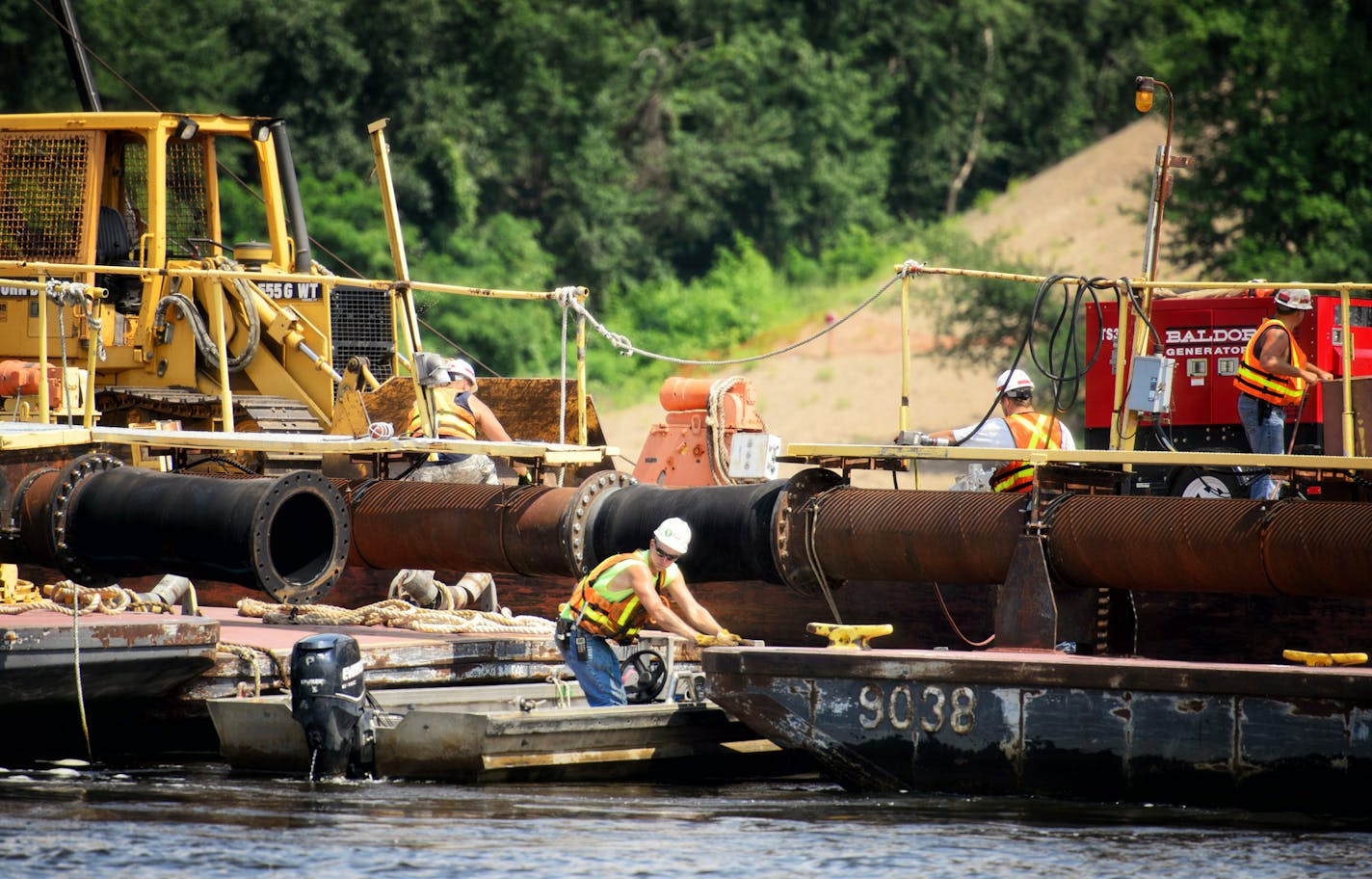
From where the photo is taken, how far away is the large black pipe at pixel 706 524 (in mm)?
12281

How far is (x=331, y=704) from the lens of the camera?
10883mm

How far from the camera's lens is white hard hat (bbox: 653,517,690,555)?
37.6 feet

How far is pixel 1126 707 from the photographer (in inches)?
408

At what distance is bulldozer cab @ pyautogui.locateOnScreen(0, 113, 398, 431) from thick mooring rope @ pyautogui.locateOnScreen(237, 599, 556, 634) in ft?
5.92

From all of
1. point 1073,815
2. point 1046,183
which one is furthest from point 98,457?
point 1046,183

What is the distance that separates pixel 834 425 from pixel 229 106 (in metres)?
13.8

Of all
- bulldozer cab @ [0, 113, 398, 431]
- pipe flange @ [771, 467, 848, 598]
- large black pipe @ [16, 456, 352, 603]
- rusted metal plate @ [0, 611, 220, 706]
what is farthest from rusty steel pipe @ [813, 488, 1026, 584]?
bulldozer cab @ [0, 113, 398, 431]

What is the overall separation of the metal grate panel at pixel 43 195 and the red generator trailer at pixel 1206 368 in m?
7.70

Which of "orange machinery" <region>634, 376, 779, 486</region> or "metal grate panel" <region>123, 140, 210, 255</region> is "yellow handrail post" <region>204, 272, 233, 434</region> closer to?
"metal grate panel" <region>123, 140, 210, 255</region>

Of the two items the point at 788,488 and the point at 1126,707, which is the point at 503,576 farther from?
the point at 1126,707

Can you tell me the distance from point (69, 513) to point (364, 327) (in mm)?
5106

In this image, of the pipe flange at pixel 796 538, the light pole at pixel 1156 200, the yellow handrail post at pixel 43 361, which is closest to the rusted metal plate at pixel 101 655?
the yellow handrail post at pixel 43 361

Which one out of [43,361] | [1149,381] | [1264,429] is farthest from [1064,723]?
[43,361]

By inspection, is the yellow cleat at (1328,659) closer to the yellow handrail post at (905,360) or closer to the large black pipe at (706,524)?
the yellow handrail post at (905,360)
